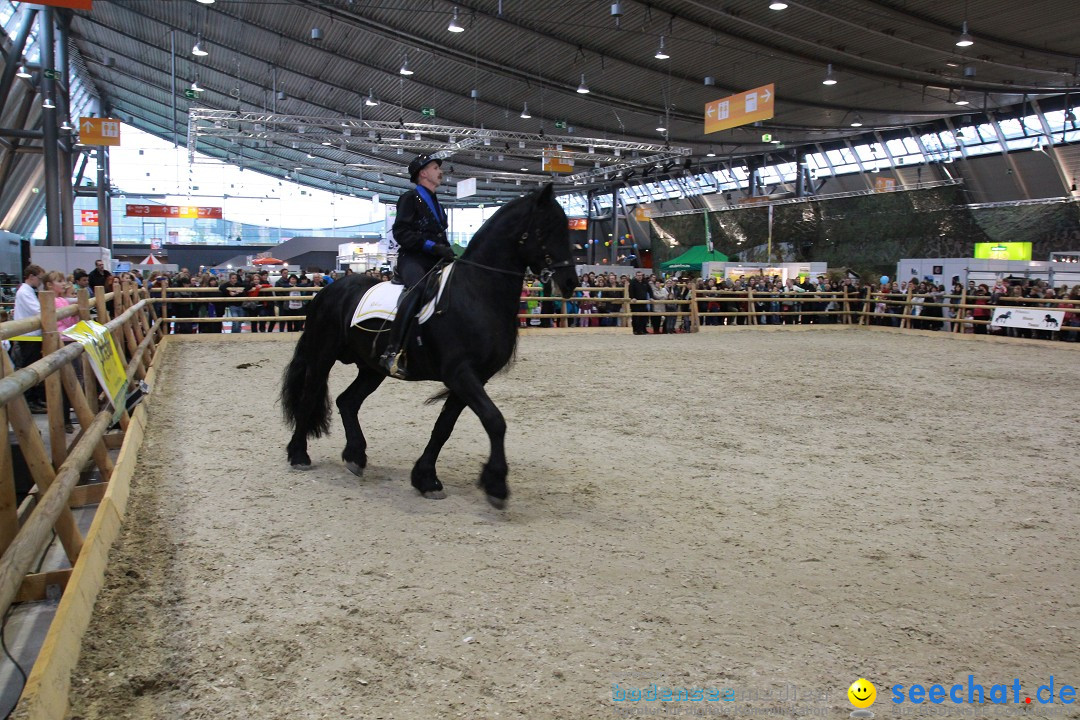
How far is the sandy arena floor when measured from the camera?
2.33 m

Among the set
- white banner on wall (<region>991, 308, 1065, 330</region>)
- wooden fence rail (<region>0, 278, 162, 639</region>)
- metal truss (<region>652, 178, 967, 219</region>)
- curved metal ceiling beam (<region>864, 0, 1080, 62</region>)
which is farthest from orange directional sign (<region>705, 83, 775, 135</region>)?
wooden fence rail (<region>0, 278, 162, 639</region>)

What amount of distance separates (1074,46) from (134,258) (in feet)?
156

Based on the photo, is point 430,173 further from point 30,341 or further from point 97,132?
point 97,132

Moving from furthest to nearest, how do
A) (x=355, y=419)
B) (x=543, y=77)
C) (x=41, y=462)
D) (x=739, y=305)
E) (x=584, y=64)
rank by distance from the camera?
1. (x=543, y=77)
2. (x=584, y=64)
3. (x=739, y=305)
4. (x=355, y=419)
5. (x=41, y=462)

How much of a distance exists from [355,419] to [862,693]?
364 cm

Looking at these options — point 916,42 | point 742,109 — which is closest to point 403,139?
point 742,109

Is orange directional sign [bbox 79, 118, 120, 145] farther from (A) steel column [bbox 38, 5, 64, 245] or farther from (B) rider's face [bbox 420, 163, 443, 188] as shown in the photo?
(B) rider's face [bbox 420, 163, 443, 188]

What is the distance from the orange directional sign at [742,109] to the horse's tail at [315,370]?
12.2 metres

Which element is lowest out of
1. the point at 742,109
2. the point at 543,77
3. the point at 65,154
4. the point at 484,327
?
the point at 484,327

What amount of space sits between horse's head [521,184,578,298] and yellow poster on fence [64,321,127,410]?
2.57 meters

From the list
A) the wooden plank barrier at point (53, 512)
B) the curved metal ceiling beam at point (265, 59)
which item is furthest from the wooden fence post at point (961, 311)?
the wooden plank barrier at point (53, 512)

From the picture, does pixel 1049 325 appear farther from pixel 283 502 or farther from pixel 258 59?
pixel 258 59

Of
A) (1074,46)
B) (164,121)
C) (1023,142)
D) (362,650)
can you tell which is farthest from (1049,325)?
(164,121)

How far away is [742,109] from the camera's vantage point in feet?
51.6
